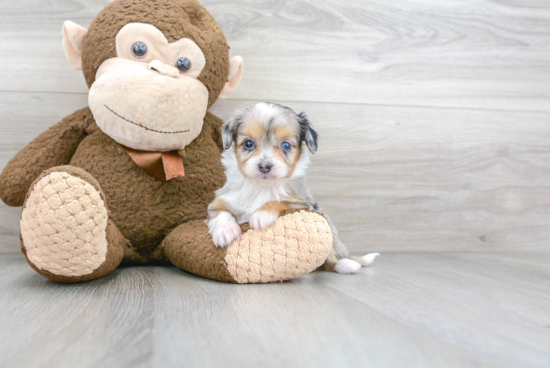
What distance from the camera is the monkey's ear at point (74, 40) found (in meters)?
1.54

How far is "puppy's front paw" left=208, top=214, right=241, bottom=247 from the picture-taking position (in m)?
1.31

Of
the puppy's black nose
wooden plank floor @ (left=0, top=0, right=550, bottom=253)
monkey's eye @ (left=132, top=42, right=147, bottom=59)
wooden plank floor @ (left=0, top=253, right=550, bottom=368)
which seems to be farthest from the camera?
wooden plank floor @ (left=0, top=0, right=550, bottom=253)

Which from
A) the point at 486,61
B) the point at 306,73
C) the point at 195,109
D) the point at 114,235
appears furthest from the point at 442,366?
the point at 486,61

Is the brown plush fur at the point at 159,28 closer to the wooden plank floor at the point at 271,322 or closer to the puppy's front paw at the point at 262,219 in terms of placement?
the puppy's front paw at the point at 262,219

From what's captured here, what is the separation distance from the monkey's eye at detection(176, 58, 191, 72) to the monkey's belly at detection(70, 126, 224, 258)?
0.28 meters

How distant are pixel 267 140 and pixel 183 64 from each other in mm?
410

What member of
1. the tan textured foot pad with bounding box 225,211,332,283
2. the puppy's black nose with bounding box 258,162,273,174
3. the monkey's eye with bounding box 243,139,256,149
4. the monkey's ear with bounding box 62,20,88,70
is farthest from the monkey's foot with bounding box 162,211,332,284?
the monkey's ear with bounding box 62,20,88,70

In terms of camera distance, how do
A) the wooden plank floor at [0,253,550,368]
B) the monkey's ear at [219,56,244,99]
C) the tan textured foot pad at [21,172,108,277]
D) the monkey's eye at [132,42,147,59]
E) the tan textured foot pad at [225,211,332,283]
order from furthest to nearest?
the monkey's ear at [219,56,244,99]
the monkey's eye at [132,42,147,59]
the tan textured foot pad at [225,211,332,283]
the tan textured foot pad at [21,172,108,277]
the wooden plank floor at [0,253,550,368]

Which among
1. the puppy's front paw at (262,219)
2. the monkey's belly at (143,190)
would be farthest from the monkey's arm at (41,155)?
the puppy's front paw at (262,219)

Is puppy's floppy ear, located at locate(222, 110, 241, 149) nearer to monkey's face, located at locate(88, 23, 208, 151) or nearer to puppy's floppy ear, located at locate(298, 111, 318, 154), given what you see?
monkey's face, located at locate(88, 23, 208, 151)

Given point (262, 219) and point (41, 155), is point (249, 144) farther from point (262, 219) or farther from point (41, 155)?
point (41, 155)

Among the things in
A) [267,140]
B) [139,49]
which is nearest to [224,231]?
[267,140]

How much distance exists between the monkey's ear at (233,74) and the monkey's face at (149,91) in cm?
19

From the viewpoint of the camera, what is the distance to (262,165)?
1.36 meters
